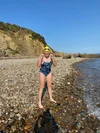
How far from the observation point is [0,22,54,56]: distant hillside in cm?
7807

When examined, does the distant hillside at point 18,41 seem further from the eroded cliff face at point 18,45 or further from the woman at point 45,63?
the woman at point 45,63

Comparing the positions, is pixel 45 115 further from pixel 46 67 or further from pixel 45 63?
pixel 45 63

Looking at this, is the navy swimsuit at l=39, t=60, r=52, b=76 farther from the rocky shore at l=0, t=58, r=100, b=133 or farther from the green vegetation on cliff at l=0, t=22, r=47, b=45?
the green vegetation on cliff at l=0, t=22, r=47, b=45

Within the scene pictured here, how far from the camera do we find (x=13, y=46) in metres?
80.0

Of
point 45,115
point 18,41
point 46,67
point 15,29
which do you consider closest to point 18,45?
point 18,41

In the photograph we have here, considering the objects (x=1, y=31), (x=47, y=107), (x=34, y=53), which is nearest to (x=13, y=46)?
(x=1, y=31)

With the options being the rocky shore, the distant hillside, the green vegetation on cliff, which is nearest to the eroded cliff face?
the distant hillside

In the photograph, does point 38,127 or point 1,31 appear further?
point 1,31

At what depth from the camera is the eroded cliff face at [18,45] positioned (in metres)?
77.5

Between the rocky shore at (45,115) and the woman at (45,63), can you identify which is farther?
the woman at (45,63)

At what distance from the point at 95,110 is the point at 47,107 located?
247cm

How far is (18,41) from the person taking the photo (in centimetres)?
8431

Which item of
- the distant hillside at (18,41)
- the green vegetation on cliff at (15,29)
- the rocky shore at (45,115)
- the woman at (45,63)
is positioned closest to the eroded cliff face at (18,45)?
the distant hillside at (18,41)

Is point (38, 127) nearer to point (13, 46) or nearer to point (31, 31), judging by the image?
point (13, 46)
